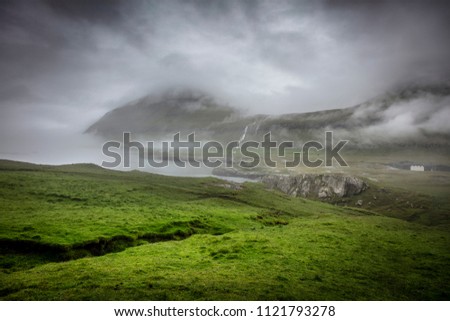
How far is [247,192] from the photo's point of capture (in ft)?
398

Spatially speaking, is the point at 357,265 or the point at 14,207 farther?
the point at 14,207

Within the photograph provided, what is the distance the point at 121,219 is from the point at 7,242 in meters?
15.8

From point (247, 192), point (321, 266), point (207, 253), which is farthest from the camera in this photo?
point (247, 192)

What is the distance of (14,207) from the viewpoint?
4981cm

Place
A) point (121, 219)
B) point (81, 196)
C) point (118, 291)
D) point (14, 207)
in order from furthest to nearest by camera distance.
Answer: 1. point (81, 196)
2. point (14, 207)
3. point (121, 219)
4. point (118, 291)

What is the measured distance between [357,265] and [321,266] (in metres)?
3.63
